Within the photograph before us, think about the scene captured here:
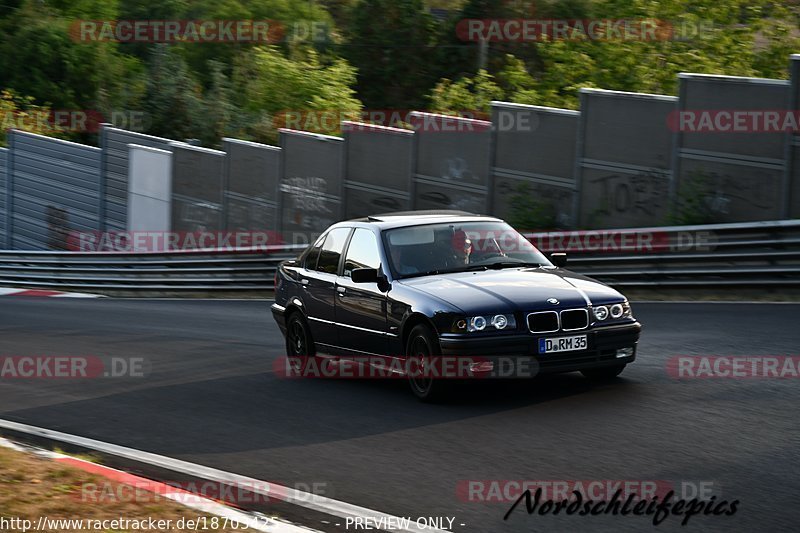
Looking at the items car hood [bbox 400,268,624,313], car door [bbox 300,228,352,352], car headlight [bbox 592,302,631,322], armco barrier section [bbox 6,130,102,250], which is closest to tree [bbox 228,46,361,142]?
armco barrier section [bbox 6,130,102,250]

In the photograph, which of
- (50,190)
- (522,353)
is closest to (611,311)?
(522,353)

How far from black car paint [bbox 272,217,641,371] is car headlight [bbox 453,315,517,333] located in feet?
0.13

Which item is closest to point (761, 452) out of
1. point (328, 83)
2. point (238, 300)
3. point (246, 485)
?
point (246, 485)

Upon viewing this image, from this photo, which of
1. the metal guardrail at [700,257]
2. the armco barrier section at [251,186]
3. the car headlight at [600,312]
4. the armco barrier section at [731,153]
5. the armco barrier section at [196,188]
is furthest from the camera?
the armco barrier section at [196,188]

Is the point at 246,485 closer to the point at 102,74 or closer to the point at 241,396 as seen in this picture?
the point at 241,396

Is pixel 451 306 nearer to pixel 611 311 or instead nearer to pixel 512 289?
pixel 512 289

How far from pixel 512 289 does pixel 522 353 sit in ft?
2.00

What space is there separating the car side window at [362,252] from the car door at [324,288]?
22cm

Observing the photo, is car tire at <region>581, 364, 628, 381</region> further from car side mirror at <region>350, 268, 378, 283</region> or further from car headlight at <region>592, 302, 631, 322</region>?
car side mirror at <region>350, 268, 378, 283</region>

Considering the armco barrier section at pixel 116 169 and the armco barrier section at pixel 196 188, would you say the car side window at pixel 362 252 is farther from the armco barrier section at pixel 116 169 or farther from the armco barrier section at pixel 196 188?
the armco barrier section at pixel 116 169

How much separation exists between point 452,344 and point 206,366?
16.1 ft

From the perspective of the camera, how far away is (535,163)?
21.1 m

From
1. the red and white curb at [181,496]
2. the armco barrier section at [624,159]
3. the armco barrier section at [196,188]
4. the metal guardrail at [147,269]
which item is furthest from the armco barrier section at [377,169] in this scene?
the red and white curb at [181,496]

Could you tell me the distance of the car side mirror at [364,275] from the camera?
10.3 meters
